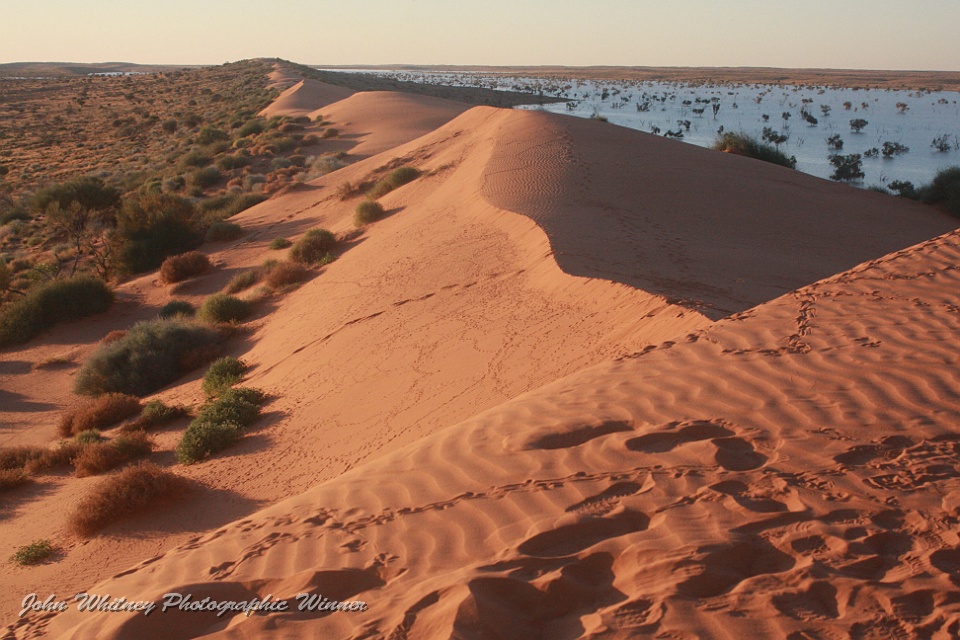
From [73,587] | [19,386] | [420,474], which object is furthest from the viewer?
[19,386]

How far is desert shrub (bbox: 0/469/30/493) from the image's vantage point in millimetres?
8031

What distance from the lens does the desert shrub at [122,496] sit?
6.68 meters

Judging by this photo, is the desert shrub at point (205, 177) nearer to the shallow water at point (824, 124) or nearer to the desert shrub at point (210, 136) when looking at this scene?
the desert shrub at point (210, 136)

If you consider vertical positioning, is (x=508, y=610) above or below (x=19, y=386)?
above

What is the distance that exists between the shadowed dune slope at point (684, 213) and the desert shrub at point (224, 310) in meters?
5.37

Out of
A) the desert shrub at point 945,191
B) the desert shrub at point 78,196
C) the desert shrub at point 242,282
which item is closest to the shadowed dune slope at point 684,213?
the desert shrub at point 945,191

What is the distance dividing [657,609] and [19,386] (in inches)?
514

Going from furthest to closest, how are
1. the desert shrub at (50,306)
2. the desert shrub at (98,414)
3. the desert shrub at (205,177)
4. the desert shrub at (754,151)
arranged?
the desert shrub at (205,177), the desert shrub at (754,151), the desert shrub at (50,306), the desert shrub at (98,414)

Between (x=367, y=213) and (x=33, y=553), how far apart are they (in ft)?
40.5

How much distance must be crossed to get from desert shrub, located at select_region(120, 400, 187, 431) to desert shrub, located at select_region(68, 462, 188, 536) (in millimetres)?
2360

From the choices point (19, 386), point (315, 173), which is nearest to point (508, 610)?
point (19, 386)

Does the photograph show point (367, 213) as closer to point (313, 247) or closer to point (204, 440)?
point (313, 247)

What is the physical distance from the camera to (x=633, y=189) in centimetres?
1622

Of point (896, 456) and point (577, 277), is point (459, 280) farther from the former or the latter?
point (896, 456)
